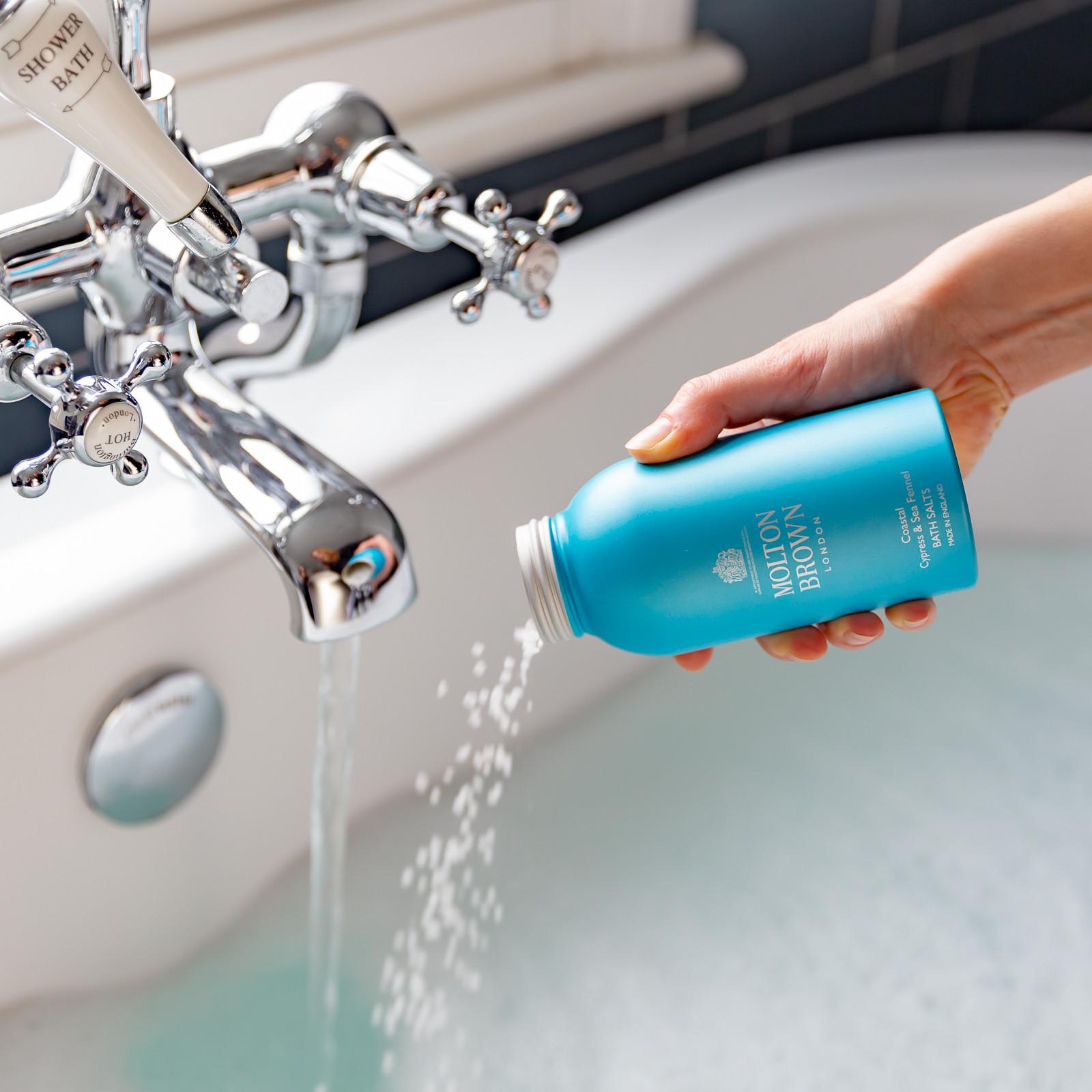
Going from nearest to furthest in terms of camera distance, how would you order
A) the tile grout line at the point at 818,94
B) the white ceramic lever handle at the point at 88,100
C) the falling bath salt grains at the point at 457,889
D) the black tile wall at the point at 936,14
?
the white ceramic lever handle at the point at 88,100 → the falling bath salt grains at the point at 457,889 → the tile grout line at the point at 818,94 → the black tile wall at the point at 936,14

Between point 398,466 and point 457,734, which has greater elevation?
point 398,466

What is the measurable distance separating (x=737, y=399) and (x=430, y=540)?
9.3 inches

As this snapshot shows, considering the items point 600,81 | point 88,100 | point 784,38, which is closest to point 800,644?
point 88,100

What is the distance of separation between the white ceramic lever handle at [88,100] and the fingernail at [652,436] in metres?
0.18

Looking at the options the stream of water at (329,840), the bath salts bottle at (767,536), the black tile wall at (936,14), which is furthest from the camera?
the black tile wall at (936,14)

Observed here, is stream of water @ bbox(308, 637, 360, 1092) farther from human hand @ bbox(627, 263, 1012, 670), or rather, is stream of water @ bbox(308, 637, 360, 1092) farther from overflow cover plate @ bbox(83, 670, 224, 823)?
human hand @ bbox(627, 263, 1012, 670)

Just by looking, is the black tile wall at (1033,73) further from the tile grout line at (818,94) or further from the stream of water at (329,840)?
the stream of water at (329,840)

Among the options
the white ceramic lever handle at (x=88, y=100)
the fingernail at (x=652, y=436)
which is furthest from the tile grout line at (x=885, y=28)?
the white ceramic lever handle at (x=88, y=100)

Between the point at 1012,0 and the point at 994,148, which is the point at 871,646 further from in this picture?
the point at 1012,0

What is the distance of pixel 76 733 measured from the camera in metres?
0.58

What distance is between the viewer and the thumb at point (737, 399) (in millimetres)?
→ 478

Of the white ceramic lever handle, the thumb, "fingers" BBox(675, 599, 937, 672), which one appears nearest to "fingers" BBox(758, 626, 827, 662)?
"fingers" BBox(675, 599, 937, 672)

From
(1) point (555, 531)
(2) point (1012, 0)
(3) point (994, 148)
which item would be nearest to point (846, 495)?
(1) point (555, 531)

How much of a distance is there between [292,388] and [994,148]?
61 cm
